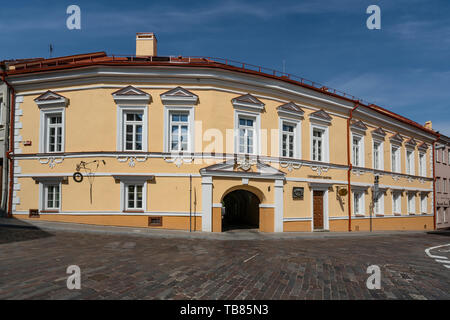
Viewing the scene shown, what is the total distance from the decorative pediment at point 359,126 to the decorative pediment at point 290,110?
4651 millimetres

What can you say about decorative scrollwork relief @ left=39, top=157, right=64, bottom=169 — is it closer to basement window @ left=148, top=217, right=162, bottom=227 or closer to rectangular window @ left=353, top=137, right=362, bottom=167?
basement window @ left=148, top=217, right=162, bottom=227

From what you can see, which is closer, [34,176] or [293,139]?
Answer: [34,176]

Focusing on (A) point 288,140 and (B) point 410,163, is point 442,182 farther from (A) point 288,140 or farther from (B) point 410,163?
(A) point 288,140

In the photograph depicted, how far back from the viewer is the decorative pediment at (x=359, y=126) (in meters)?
17.2

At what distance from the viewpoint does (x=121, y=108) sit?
12.6 meters

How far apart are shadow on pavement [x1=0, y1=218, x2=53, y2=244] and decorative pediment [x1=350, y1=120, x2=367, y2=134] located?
18009mm

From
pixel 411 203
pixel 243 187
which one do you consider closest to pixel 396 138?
pixel 411 203

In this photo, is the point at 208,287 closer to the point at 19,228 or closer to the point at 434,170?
the point at 19,228

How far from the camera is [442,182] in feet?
86.8

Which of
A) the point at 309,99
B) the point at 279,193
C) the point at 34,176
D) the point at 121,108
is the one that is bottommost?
the point at 279,193

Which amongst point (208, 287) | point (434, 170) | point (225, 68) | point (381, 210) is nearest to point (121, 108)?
point (225, 68)

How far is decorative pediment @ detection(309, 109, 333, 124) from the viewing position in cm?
1537

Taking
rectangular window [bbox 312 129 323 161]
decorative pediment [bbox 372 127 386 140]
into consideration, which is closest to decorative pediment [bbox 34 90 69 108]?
rectangular window [bbox 312 129 323 161]
